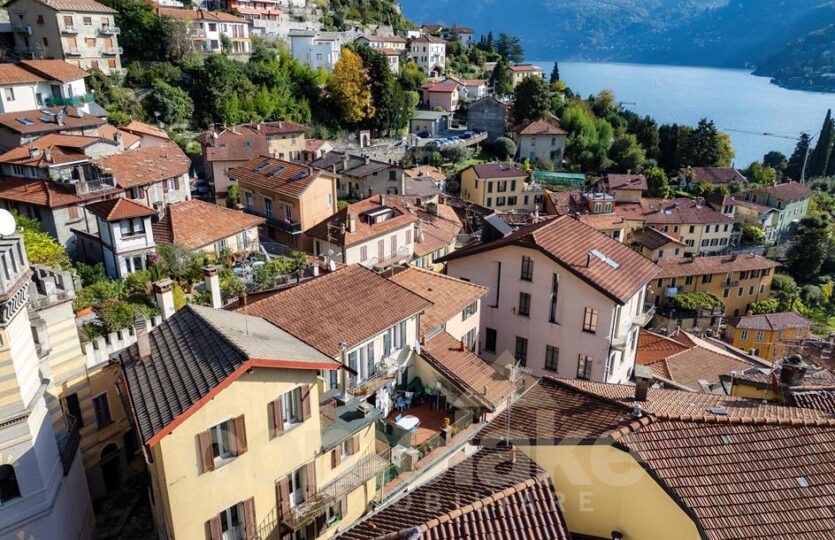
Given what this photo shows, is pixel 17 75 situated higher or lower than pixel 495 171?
higher

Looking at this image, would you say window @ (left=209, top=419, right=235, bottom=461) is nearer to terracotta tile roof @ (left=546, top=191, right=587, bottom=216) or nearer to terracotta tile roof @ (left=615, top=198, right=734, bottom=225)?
terracotta tile roof @ (left=546, top=191, right=587, bottom=216)

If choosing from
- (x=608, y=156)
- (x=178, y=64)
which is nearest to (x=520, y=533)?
(x=178, y=64)

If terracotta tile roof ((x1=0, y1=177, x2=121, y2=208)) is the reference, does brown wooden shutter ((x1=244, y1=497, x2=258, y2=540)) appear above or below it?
below

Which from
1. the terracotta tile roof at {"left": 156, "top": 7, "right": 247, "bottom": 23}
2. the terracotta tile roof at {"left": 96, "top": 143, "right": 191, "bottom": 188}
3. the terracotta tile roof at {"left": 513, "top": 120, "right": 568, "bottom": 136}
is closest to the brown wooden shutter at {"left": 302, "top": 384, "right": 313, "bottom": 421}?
the terracotta tile roof at {"left": 96, "top": 143, "right": 191, "bottom": 188}

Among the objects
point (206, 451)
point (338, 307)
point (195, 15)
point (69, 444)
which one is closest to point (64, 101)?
point (195, 15)

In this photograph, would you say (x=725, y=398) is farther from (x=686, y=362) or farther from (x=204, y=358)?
(x=686, y=362)

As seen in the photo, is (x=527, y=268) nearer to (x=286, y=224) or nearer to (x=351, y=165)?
(x=286, y=224)

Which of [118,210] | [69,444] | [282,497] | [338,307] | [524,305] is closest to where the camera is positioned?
[282,497]
